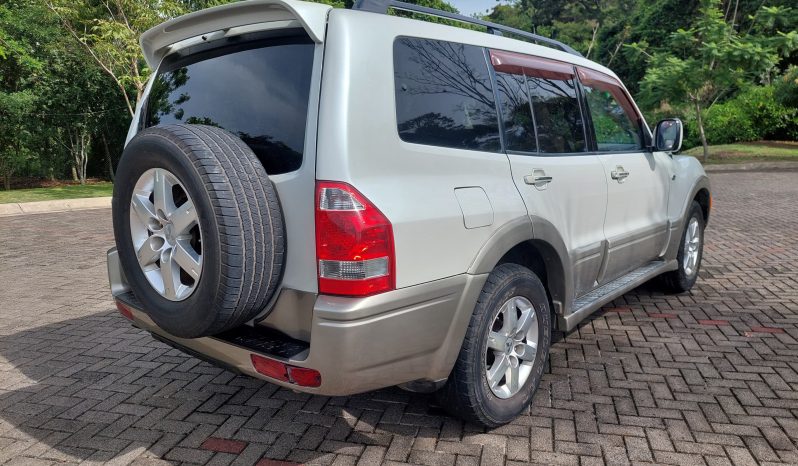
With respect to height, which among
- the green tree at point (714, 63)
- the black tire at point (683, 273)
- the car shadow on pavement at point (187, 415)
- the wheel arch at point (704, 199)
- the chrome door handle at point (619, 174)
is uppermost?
the green tree at point (714, 63)

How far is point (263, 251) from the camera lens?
7.59 ft

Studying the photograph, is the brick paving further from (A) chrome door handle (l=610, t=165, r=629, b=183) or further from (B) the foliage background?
(B) the foliage background

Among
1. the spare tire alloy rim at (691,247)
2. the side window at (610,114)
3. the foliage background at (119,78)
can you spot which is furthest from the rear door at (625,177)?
the foliage background at (119,78)

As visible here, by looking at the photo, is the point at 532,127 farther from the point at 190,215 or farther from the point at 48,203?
the point at 48,203

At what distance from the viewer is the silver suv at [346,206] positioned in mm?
2277

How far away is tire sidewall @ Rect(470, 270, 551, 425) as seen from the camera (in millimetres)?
2744

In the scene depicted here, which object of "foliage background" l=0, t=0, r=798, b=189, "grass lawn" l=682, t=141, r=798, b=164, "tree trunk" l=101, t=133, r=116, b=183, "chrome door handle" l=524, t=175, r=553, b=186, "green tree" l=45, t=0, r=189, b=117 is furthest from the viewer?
"tree trunk" l=101, t=133, r=116, b=183

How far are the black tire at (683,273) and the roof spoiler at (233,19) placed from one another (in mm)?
3830

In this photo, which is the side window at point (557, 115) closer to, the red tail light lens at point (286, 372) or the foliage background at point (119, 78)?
the red tail light lens at point (286, 372)

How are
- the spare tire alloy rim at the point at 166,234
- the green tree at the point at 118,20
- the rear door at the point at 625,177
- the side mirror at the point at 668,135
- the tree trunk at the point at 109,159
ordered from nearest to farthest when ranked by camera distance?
the spare tire alloy rim at the point at 166,234 < the rear door at the point at 625,177 < the side mirror at the point at 668,135 < the green tree at the point at 118,20 < the tree trunk at the point at 109,159

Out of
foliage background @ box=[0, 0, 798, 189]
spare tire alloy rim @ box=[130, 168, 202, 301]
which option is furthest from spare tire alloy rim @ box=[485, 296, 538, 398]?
foliage background @ box=[0, 0, 798, 189]

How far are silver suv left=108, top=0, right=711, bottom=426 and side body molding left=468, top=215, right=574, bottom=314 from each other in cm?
1

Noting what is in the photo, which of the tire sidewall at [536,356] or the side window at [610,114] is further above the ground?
the side window at [610,114]

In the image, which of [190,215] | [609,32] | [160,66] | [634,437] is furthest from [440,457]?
[609,32]
